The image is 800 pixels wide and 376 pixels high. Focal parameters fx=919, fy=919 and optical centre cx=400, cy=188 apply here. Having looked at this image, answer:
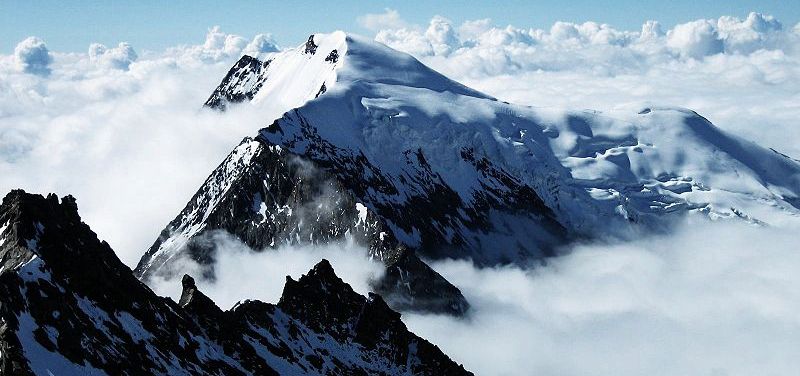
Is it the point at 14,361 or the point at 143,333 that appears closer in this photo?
the point at 14,361

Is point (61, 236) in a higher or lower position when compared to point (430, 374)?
lower

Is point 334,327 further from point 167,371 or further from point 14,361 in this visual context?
point 14,361

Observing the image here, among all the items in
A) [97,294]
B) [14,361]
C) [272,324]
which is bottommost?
[14,361]

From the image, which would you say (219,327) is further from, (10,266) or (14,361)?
(14,361)

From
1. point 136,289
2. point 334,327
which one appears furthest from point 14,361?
point 334,327

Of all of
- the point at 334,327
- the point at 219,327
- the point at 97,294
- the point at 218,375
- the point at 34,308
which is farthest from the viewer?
the point at 334,327

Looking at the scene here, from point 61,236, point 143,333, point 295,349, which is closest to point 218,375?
point 143,333

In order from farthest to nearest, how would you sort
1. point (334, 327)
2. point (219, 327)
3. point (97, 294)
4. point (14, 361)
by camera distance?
point (334, 327)
point (219, 327)
point (97, 294)
point (14, 361)
